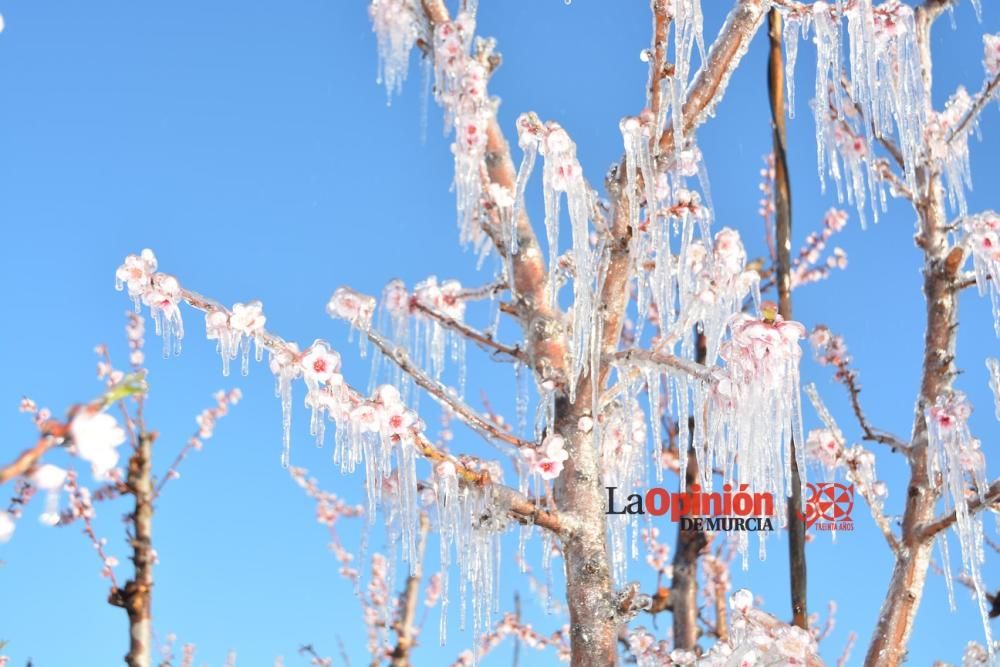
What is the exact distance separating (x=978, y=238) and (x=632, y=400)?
1.64 meters

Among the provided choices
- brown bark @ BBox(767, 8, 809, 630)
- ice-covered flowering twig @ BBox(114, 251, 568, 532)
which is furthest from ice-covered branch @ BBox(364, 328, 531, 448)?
brown bark @ BBox(767, 8, 809, 630)

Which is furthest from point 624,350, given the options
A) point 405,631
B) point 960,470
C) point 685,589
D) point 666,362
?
point 405,631

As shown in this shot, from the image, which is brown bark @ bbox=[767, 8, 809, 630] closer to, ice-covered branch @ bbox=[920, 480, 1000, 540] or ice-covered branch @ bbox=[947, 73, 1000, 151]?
ice-covered branch @ bbox=[920, 480, 1000, 540]

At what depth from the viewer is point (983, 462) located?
3783 millimetres

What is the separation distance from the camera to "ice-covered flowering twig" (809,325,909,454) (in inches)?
168

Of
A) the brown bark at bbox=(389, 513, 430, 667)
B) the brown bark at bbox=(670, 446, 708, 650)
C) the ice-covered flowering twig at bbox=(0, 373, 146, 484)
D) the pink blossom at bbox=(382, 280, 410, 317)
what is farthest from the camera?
the brown bark at bbox=(389, 513, 430, 667)

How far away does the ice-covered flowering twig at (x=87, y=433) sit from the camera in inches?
38.0

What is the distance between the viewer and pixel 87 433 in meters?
1.01

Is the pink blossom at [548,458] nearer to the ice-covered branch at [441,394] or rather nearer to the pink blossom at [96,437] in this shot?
the ice-covered branch at [441,394]

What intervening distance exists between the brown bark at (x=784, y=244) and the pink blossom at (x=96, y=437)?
2.44 metres

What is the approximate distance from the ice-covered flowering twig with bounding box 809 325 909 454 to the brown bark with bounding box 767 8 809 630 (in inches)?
36.4

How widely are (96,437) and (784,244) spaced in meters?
2.91

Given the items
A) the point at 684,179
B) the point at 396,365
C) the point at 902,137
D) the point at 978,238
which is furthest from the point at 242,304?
the point at 978,238

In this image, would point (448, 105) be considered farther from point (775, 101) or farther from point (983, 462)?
point (983, 462)
